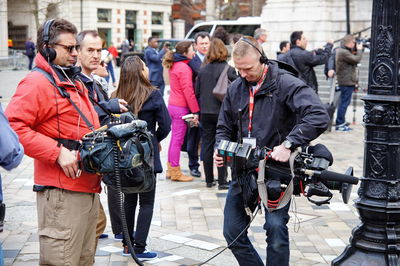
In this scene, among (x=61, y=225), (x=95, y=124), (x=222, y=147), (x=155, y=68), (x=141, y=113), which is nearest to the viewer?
(x=61, y=225)

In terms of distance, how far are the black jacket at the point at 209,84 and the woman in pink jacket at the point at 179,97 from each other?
11.9 inches

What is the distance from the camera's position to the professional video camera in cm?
420

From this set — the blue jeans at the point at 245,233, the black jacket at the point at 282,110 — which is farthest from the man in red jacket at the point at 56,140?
the black jacket at the point at 282,110

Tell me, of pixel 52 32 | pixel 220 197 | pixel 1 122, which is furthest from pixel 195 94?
pixel 1 122

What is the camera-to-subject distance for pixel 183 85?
8805mm

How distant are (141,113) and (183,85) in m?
2.62

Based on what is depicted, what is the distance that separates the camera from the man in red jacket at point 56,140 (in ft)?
12.5

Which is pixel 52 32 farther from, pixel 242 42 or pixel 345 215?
pixel 345 215

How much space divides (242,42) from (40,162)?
1605 mm

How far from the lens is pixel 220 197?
8.11 m

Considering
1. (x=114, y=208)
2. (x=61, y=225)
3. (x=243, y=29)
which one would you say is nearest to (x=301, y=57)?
(x=114, y=208)

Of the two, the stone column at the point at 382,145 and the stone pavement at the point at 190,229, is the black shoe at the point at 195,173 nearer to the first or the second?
the stone pavement at the point at 190,229

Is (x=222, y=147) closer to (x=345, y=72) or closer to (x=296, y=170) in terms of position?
(x=296, y=170)

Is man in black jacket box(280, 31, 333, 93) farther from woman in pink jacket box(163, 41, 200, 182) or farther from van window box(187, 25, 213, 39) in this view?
van window box(187, 25, 213, 39)
